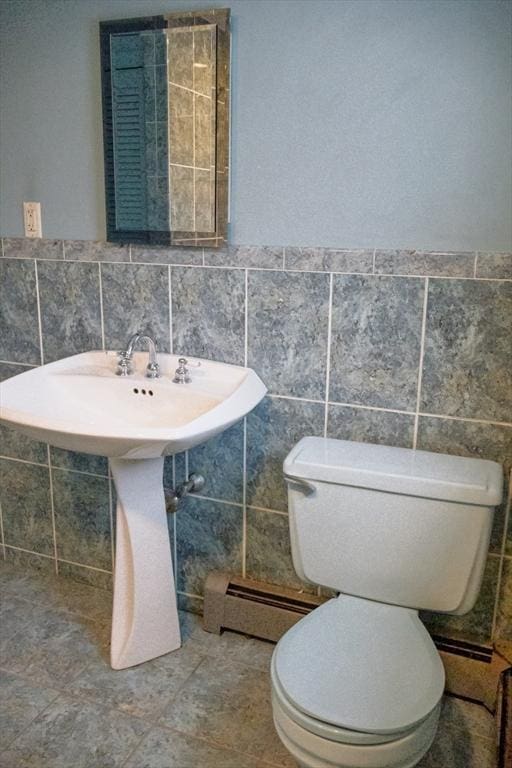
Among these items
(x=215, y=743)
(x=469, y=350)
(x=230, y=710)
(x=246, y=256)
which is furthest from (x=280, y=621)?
(x=246, y=256)

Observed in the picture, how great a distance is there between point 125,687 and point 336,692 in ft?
2.62

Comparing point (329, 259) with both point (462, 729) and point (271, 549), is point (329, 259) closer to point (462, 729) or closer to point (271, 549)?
point (271, 549)

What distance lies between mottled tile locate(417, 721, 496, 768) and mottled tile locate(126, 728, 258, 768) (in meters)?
0.44

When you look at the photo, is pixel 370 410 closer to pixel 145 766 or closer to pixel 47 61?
pixel 145 766

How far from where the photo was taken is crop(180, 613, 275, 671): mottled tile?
6.34ft

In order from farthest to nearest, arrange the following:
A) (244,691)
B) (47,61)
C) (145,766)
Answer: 1. (47,61)
2. (244,691)
3. (145,766)

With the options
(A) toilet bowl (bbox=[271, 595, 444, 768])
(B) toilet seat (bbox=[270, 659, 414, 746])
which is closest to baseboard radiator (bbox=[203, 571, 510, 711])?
(A) toilet bowl (bbox=[271, 595, 444, 768])

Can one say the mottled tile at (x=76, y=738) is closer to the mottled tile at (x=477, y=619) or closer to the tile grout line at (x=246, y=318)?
the mottled tile at (x=477, y=619)

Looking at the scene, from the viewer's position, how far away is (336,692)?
1.27 meters

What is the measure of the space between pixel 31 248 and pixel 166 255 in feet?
1.65

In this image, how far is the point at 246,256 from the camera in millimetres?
1820

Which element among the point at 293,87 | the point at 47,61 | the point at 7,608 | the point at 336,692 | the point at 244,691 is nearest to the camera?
the point at 336,692

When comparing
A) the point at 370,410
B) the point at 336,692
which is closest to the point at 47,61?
the point at 370,410

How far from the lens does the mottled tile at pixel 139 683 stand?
5.78 feet
